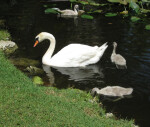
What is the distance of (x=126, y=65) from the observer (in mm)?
9078

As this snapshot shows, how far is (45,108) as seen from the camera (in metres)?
5.61

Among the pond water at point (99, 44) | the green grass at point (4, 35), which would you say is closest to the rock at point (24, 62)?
the pond water at point (99, 44)

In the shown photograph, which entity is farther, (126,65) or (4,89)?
(126,65)

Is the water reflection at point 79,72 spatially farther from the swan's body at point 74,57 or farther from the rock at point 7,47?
the rock at point 7,47

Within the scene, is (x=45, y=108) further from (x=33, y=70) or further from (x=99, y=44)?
(x=99, y=44)

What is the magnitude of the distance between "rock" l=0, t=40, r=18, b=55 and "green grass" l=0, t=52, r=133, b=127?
332cm

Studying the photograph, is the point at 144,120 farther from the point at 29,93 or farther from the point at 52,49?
the point at 52,49

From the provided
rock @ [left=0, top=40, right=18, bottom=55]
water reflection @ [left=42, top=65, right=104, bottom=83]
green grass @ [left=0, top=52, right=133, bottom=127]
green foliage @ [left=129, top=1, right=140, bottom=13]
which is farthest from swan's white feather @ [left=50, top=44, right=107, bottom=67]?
green foliage @ [left=129, top=1, right=140, bottom=13]

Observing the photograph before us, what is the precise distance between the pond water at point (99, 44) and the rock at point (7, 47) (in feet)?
0.76

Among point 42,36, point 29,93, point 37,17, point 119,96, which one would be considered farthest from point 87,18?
point 29,93

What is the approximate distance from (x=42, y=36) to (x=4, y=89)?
4.02 metres

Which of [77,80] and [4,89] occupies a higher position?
[4,89]

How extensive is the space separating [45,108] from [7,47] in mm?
5244

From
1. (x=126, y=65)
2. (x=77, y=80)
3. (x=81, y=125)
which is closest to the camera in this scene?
(x=81, y=125)
